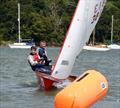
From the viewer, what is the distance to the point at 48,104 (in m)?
15.3

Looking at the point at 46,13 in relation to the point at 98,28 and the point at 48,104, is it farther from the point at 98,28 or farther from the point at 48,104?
the point at 48,104

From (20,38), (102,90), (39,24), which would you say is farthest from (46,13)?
(102,90)

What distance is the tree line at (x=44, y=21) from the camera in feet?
261

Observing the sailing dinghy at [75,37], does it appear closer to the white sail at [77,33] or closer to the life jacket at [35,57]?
the white sail at [77,33]

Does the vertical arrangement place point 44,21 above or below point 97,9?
below

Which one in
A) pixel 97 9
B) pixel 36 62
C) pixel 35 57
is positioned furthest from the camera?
pixel 35 57

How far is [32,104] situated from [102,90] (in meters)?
6.60

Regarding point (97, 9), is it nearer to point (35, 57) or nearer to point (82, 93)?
point (35, 57)

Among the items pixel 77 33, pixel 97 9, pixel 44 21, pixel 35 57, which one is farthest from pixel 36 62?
pixel 44 21

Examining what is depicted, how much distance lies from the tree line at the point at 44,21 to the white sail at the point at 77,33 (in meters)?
59.6

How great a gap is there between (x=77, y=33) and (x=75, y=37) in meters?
0.16

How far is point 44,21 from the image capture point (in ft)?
265

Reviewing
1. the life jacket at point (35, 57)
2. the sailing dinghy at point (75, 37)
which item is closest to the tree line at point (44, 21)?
the life jacket at point (35, 57)

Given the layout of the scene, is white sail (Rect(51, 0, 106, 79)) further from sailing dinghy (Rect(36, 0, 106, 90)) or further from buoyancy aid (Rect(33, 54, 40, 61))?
buoyancy aid (Rect(33, 54, 40, 61))
